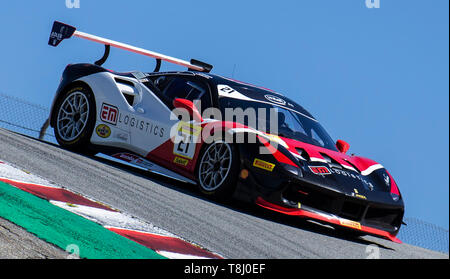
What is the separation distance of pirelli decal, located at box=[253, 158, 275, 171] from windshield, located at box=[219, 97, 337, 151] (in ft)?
2.25

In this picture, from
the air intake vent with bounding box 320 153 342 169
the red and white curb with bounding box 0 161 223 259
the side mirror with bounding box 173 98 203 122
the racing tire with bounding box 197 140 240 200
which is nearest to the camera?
the red and white curb with bounding box 0 161 223 259

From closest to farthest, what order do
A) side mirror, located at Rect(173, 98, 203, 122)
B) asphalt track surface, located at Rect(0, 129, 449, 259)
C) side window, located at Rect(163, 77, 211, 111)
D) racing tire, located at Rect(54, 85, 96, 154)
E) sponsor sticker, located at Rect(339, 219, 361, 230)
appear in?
asphalt track surface, located at Rect(0, 129, 449, 259), sponsor sticker, located at Rect(339, 219, 361, 230), side mirror, located at Rect(173, 98, 203, 122), side window, located at Rect(163, 77, 211, 111), racing tire, located at Rect(54, 85, 96, 154)

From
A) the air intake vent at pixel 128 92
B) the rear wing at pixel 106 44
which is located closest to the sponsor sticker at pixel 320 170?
the air intake vent at pixel 128 92

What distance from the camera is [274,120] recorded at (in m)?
7.24

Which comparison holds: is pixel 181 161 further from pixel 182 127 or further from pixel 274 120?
pixel 274 120

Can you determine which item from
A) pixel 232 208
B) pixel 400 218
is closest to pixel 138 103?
pixel 232 208

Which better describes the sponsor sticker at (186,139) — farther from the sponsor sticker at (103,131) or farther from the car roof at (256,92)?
the sponsor sticker at (103,131)

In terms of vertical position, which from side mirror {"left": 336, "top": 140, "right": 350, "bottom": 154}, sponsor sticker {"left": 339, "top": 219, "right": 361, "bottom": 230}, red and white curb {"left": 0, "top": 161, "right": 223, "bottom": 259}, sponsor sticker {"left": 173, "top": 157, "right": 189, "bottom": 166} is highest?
side mirror {"left": 336, "top": 140, "right": 350, "bottom": 154}

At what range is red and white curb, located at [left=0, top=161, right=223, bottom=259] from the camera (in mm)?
3936

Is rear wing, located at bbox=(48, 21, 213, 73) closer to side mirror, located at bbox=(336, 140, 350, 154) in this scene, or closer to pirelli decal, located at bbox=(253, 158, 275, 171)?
side mirror, located at bbox=(336, 140, 350, 154)

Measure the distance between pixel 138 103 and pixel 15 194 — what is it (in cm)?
374

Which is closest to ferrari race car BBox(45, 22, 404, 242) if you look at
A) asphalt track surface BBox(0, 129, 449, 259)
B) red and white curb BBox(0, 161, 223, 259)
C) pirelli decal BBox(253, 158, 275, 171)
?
pirelli decal BBox(253, 158, 275, 171)

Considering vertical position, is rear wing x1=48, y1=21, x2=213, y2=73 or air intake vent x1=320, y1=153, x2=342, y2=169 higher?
rear wing x1=48, y1=21, x2=213, y2=73
